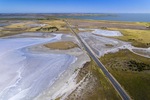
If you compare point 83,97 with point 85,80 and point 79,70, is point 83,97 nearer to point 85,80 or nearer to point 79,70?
point 85,80

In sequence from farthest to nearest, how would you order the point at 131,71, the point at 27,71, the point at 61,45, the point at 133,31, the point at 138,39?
the point at 133,31 < the point at 138,39 < the point at 61,45 < the point at 27,71 < the point at 131,71

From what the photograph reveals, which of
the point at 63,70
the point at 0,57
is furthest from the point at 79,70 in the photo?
the point at 0,57

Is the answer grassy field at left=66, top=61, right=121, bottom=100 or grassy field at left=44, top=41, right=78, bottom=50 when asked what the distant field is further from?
grassy field at left=66, top=61, right=121, bottom=100

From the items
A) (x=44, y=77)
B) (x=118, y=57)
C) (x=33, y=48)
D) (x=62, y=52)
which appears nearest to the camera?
(x=44, y=77)

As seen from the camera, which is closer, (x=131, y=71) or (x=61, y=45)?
(x=131, y=71)

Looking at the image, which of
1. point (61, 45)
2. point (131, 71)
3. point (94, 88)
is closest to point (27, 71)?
point (94, 88)

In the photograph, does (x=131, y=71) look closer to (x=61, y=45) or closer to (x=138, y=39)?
(x=61, y=45)

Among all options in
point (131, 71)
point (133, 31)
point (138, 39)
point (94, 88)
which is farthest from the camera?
point (133, 31)
